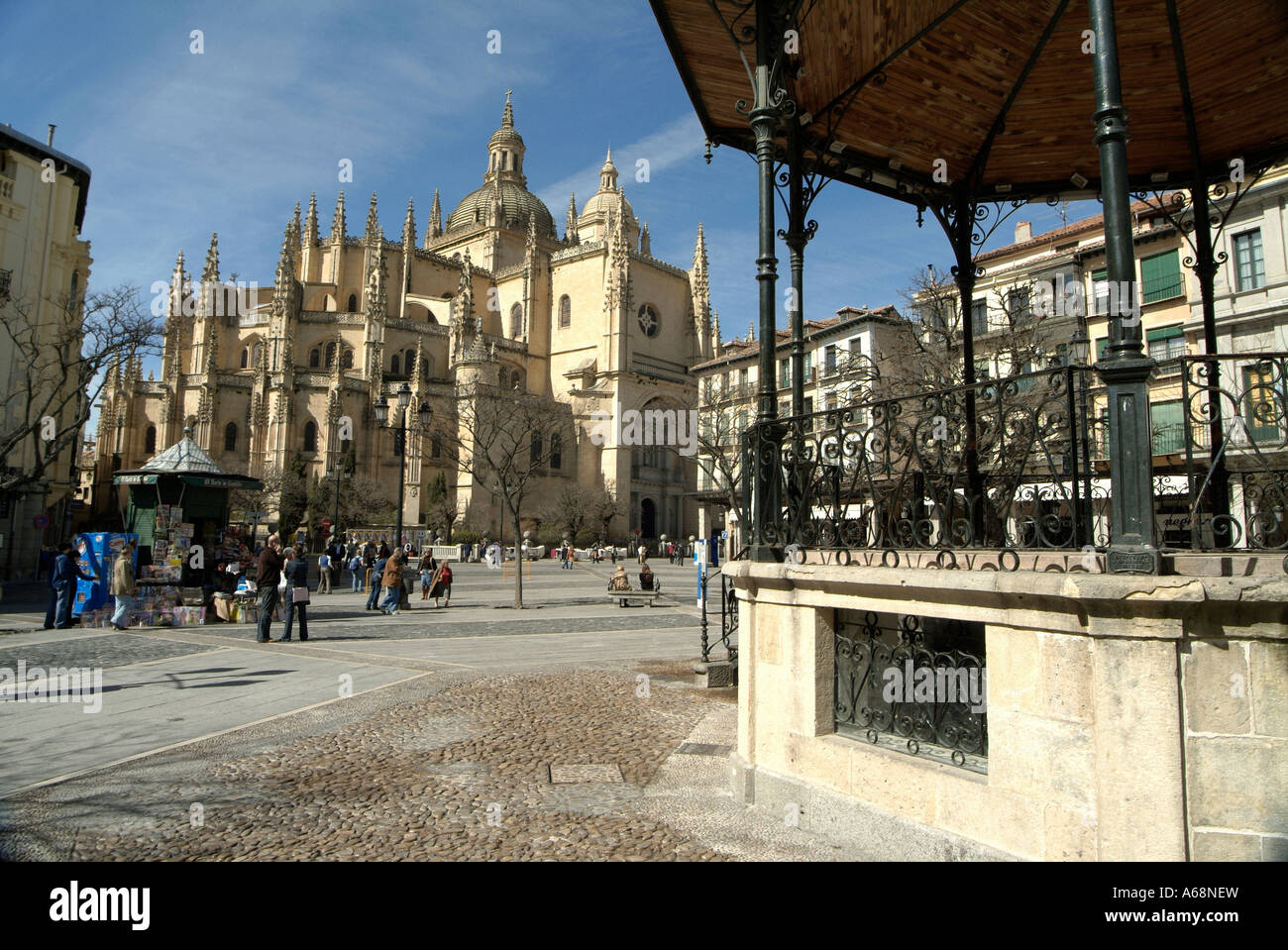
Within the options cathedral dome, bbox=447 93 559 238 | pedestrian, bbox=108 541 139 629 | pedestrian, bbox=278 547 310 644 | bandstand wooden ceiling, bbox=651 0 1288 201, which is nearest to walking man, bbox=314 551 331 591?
pedestrian, bbox=108 541 139 629

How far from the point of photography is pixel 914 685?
14.0 ft

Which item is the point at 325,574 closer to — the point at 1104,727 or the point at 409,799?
the point at 409,799

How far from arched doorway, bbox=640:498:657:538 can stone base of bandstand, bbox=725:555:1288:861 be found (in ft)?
194

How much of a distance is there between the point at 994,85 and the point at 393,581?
15.2 metres

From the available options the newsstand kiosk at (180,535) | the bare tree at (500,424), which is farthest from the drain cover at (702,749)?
the bare tree at (500,424)

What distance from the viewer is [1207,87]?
6367 mm

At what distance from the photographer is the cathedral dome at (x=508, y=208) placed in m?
71.9

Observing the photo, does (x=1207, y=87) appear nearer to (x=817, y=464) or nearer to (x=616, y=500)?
(x=817, y=464)

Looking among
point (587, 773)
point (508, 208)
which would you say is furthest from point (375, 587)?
point (508, 208)

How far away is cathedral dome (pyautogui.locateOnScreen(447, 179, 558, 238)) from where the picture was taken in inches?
2830

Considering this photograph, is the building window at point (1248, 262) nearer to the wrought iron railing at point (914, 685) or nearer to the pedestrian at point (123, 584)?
the wrought iron railing at point (914, 685)

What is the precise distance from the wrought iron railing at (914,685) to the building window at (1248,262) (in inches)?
946
